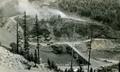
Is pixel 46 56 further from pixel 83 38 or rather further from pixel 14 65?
pixel 14 65

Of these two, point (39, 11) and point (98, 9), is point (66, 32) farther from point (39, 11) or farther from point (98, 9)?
point (98, 9)

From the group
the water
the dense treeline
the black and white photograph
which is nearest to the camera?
the black and white photograph

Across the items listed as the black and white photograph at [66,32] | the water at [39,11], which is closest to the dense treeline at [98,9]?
the black and white photograph at [66,32]

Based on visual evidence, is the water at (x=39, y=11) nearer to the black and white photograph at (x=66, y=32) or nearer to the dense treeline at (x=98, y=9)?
the black and white photograph at (x=66, y=32)

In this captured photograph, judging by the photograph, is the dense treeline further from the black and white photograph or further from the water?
the water

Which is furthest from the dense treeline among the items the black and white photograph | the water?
A: the water

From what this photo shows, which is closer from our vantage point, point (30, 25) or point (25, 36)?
point (25, 36)

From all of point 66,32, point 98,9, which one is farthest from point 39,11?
point 98,9

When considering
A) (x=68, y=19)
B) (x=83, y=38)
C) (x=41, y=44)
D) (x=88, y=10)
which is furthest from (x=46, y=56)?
(x=88, y=10)
